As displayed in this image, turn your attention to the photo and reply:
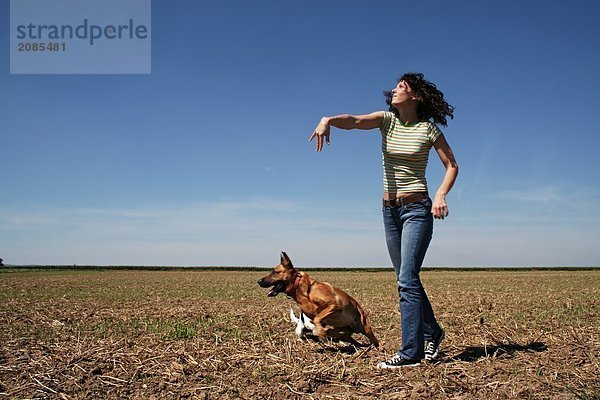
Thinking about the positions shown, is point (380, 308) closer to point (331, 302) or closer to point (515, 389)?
point (331, 302)

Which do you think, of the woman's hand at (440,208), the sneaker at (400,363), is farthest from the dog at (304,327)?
the woman's hand at (440,208)

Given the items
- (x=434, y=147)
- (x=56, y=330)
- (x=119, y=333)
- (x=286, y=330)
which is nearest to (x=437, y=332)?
(x=434, y=147)

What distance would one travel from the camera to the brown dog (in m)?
7.25

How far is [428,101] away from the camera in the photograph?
554cm

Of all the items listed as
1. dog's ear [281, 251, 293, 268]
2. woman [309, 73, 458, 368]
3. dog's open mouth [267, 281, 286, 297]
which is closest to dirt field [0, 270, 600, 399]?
woman [309, 73, 458, 368]

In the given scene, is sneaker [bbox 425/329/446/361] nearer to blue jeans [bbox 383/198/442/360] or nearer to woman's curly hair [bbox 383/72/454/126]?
blue jeans [bbox 383/198/442/360]

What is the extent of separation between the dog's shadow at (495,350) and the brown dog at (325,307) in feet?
4.72

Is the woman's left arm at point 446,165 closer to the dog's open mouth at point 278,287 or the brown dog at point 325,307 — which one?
→ the brown dog at point 325,307

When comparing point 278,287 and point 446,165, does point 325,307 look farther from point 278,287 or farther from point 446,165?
point 446,165

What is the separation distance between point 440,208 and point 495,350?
237 centimetres

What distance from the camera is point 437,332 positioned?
5840 millimetres

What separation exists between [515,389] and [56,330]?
837cm

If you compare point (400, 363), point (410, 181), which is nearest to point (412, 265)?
point (410, 181)

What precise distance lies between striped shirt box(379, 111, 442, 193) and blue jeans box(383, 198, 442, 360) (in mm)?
228
